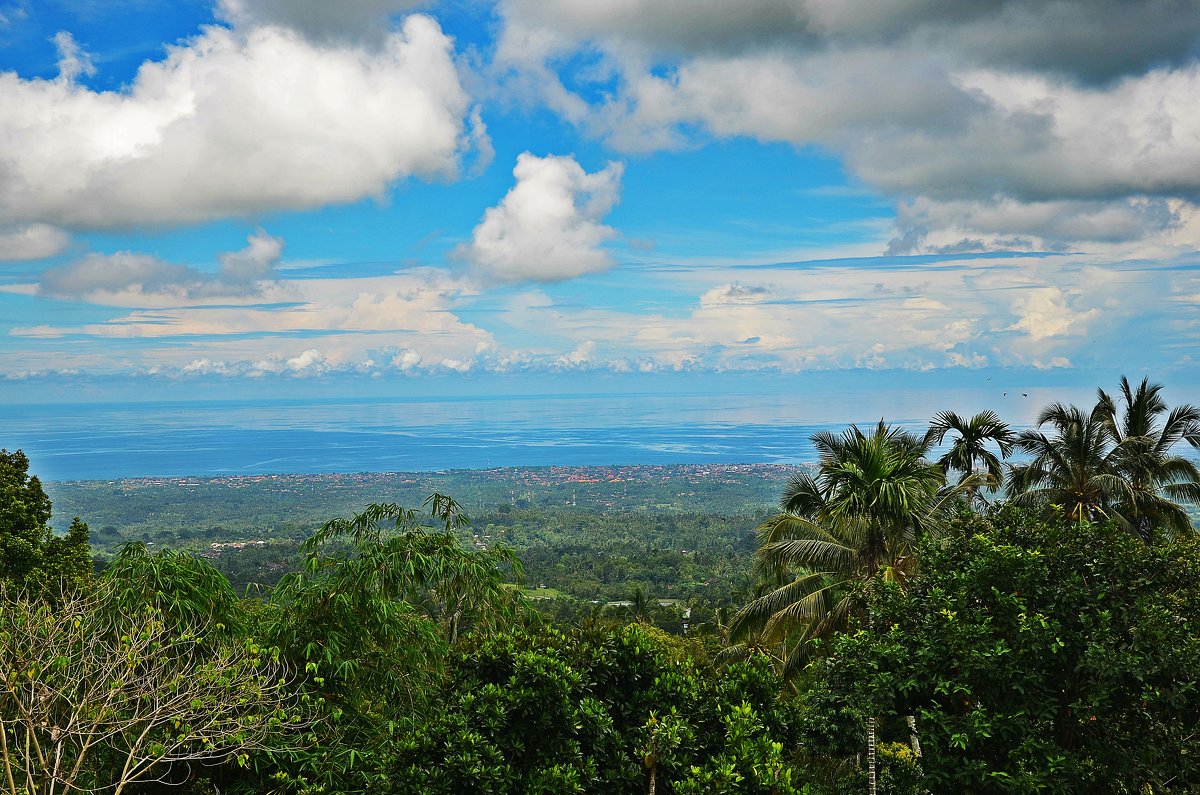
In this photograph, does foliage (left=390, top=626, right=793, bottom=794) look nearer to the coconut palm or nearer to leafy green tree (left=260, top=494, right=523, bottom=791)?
leafy green tree (left=260, top=494, right=523, bottom=791)

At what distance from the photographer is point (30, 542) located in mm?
13734

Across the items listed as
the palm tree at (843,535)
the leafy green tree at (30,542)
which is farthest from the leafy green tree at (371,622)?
the leafy green tree at (30,542)

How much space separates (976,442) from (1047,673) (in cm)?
937

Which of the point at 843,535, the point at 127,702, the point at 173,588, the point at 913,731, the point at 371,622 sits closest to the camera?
the point at 127,702

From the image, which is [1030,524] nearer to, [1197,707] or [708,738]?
[1197,707]

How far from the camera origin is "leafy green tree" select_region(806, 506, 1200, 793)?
632 centimetres

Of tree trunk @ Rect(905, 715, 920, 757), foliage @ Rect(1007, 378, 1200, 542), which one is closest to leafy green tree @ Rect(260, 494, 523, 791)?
tree trunk @ Rect(905, 715, 920, 757)

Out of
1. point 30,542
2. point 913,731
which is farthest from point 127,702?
point 30,542

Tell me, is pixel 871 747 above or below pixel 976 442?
below

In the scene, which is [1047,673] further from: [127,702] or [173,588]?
[173,588]

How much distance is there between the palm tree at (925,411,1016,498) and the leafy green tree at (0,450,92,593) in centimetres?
1553

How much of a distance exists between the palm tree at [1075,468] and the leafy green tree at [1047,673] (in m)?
6.35

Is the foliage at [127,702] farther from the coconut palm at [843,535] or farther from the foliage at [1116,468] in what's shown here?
the foliage at [1116,468]

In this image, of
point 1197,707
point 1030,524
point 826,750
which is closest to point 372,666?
point 826,750
